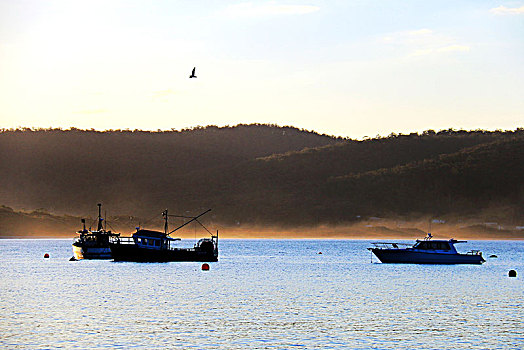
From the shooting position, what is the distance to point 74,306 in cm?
7006

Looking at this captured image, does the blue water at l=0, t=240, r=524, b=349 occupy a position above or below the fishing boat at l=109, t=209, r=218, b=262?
below

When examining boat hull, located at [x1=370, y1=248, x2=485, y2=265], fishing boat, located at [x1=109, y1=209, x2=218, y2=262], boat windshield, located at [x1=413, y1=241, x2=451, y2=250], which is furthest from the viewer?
fishing boat, located at [x1=109, y1=209, x2=218, y2=262]

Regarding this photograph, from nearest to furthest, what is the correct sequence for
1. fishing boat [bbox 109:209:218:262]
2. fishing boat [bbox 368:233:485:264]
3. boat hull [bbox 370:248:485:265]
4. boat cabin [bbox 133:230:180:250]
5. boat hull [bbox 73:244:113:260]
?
boat hull [bbox 370:248:485:265], fishing boat [bbox 368:233:485:264], fishing boat [bbox 109:209:218:262], boat cabin [bbox 133:230:180:250], boat hull [bbox 73:244:113:260]

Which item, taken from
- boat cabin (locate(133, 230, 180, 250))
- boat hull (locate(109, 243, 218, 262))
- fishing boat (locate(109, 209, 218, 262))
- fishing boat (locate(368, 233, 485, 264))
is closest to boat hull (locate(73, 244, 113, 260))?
boat hull (locate(109, 243, 218, 262))

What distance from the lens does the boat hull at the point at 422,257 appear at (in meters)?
119

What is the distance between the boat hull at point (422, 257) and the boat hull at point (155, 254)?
23.4m

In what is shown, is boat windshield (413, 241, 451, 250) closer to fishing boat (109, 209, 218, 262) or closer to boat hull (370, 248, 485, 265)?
boat hull (370, 248, 485, 265)

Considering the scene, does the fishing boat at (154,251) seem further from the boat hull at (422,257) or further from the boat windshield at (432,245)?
the boat windshield at (432,245)

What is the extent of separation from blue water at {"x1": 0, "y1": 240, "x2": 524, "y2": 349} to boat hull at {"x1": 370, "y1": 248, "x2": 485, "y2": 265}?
419cm

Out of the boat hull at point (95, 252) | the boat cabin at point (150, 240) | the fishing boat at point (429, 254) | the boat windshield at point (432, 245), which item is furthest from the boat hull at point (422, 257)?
the boat hull at point (95, 252)

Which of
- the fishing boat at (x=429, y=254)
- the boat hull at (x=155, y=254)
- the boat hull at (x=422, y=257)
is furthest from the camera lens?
the boat hull at (x=155, y=254)

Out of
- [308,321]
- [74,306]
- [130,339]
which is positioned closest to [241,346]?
[130,339]

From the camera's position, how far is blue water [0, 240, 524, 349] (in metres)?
52.5

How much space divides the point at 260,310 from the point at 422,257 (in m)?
55.4
